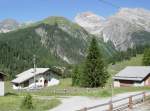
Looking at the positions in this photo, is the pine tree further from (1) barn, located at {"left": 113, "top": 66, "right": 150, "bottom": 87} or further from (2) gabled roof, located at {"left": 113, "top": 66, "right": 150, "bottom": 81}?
(1) barn, located at {"left": 113, "top": 66, "right": 150, "bottom": 87}

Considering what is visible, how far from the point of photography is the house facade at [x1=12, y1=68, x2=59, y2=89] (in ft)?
343

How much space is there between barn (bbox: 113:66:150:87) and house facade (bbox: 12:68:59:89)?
2494cm

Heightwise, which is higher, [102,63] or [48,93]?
[102,63]

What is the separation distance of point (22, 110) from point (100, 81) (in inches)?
1554

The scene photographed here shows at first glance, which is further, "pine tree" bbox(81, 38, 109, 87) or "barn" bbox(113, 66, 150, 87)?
"barn" bbox(113, 66, 150, 87)

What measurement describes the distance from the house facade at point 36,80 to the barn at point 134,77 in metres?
24.9

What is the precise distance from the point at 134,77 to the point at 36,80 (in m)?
32.8

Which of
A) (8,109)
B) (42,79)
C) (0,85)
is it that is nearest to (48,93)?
(0,85)

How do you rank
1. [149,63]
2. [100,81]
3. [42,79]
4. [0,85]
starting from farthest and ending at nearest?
1. [149,63]
2. [42,79]
3. [100,81]
4. [0,85]

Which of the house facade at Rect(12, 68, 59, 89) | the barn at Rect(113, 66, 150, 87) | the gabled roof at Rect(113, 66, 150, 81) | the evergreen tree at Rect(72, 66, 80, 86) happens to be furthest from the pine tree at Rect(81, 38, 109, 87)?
the house facade at Rect(12, 68, 59, 89)

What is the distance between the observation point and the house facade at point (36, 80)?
105 meters

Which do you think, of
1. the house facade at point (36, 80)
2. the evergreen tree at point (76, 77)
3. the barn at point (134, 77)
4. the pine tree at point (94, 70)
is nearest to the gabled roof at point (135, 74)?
the barn at point (134, 77)

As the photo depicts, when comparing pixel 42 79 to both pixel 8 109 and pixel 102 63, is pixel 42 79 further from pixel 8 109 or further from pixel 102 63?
pixel 8 109

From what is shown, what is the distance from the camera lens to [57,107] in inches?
1565
